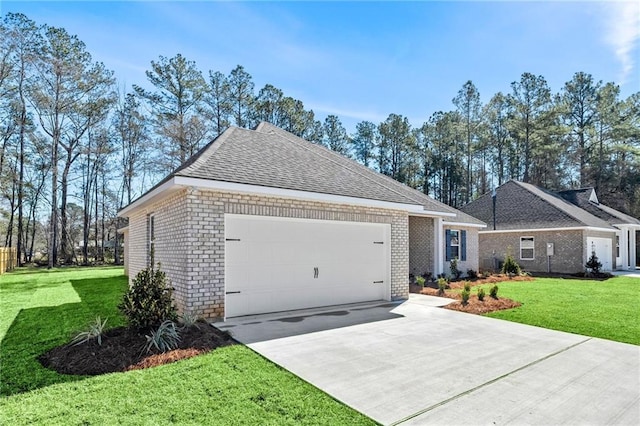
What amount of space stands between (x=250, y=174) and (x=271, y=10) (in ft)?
15.0

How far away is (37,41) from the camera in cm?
2397

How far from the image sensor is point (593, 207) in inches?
928

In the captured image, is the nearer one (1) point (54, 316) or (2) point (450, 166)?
(1) point (54, 316)

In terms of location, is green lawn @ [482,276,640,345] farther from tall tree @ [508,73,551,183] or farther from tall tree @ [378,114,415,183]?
tall tree @ [378,114,415,183]

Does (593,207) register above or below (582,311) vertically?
above

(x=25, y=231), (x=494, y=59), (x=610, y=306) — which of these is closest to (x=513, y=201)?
(x=494, y=59)

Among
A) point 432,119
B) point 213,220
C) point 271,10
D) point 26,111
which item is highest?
point 432,119

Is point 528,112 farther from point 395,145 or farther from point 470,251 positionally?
point 470,251

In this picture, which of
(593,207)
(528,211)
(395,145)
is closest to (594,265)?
(528,211)

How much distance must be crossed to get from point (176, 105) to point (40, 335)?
27289 millimetres

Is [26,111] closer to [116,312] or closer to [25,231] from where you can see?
[25,231]

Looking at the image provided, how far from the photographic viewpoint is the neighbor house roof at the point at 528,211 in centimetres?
1952

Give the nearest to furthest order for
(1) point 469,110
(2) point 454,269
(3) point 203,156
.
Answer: (3) point 203,156
(2) point 454,269
(1) point 469,110

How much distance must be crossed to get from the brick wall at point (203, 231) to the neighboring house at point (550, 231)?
16.0 meters
